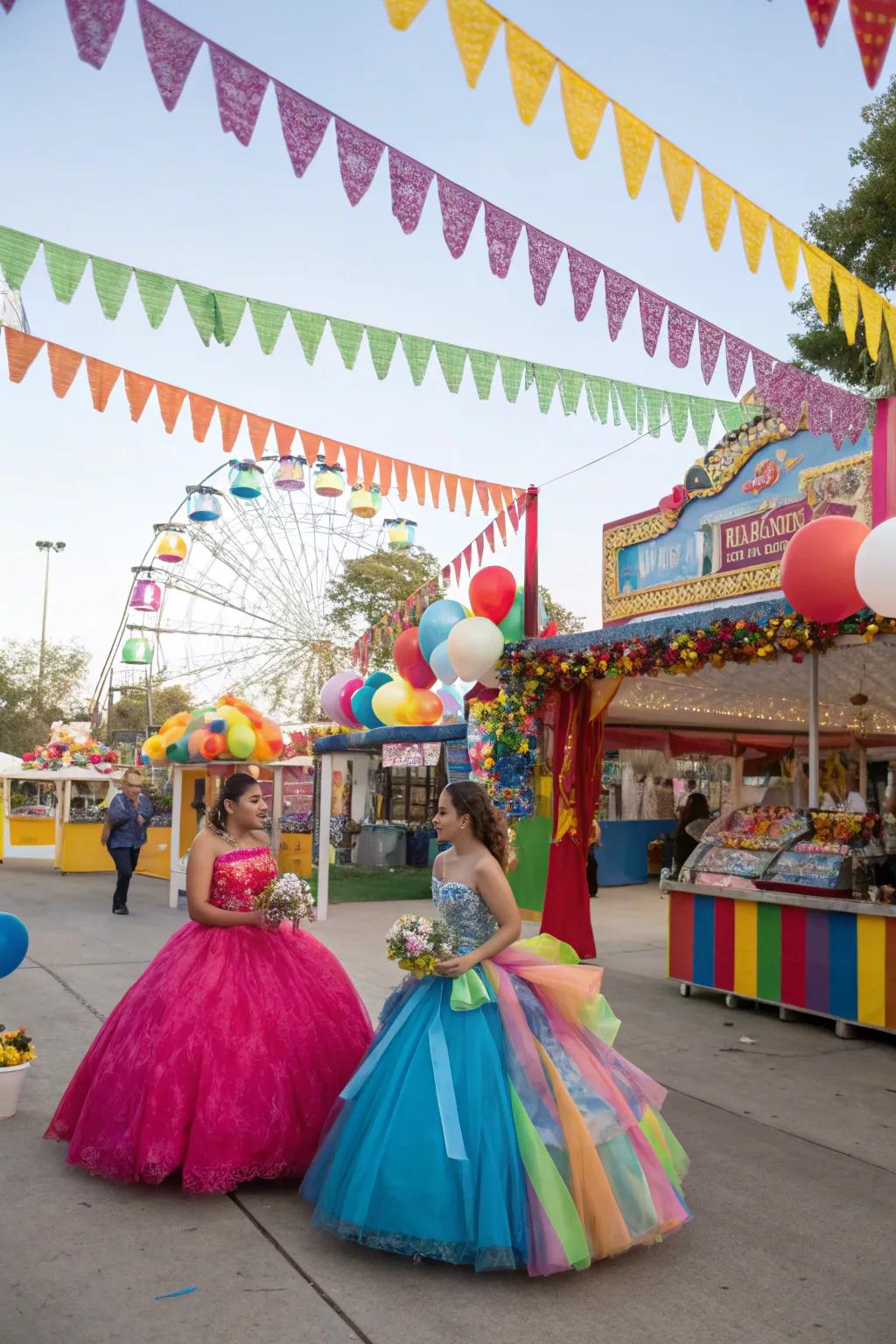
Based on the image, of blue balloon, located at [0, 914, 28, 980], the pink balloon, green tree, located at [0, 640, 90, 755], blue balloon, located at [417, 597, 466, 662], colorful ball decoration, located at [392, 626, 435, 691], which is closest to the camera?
blue balloon, located at [0, 914, 28, 980]

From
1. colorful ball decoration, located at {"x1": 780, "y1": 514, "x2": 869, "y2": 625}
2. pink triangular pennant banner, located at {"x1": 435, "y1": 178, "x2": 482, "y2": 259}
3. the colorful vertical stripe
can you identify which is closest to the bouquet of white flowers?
pink triangular pennant banner, located at {"x1": 435, "y1": 178, "x2": 482, "y2": 259}

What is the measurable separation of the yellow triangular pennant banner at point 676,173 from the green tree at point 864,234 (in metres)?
9.84

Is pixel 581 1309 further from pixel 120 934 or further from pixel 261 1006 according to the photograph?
pixel 120 934

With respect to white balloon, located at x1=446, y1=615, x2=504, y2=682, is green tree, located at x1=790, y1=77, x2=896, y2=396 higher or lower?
higher

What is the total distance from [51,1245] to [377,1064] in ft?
3.61

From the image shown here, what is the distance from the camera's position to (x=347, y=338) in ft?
18.4

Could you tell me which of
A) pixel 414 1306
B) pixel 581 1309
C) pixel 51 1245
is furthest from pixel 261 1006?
pixel 581 1309

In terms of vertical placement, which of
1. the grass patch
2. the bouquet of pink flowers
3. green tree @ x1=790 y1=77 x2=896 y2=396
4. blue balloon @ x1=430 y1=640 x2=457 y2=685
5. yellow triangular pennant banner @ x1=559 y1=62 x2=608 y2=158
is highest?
green tree @ x1=790 y1=77 x2=896 y2=396

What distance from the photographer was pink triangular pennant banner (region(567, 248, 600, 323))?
4828 millimetres

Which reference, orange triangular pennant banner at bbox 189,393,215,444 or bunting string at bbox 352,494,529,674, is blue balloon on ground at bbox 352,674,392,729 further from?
orange triangular pennant banner at bbox 189,393,215,444

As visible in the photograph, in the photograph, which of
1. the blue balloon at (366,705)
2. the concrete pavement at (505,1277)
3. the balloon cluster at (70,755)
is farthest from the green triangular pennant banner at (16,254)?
the balloon cluster at (70,755)

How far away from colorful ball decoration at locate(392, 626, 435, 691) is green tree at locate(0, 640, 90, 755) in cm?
3125

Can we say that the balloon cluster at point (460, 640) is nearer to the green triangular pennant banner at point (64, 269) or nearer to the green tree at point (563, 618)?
the green triangular pennant banner at point (64, 269)

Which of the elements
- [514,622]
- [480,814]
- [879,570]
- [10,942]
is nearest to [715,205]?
[879,570]
